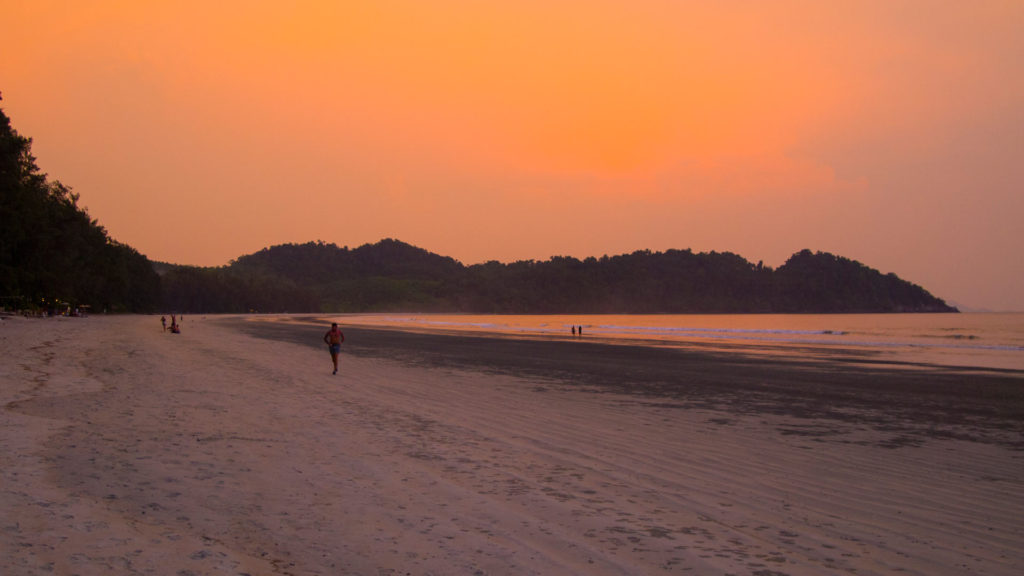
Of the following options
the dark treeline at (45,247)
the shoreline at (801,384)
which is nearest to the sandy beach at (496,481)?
the shoreline at (801,384)

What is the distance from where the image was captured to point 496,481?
24.8ft

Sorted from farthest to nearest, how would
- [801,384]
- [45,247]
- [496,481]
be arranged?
[45,247]
[801,384]
[496,481]

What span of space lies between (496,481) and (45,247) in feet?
220

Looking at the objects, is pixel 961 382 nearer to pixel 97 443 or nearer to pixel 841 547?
pixel 841 547

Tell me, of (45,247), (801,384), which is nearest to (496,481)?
(801,384)

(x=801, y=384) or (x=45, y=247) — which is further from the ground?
(x=45, y=247)

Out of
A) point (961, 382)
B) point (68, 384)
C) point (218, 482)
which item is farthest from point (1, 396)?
point (961, 382)

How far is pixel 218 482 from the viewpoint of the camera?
722 centimetres

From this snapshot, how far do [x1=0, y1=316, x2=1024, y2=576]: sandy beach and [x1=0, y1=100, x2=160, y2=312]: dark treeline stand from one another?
41325 mm

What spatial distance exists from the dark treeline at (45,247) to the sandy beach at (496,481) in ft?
136

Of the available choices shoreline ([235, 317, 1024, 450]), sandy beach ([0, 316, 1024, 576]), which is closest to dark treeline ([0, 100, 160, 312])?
shoreline ([235, 317, 1024, 450])

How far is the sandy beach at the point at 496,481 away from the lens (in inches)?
202

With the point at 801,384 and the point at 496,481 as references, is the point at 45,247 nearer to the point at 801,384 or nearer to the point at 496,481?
the point at 801,384

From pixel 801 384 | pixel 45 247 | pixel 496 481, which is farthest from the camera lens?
pixel 45 247
